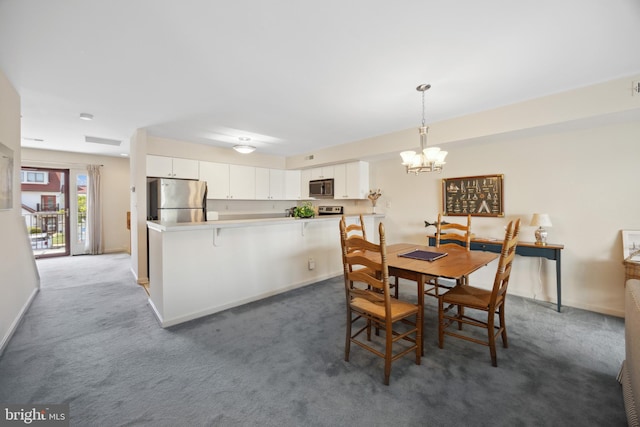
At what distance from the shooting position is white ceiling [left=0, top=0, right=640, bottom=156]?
1578 millimetres

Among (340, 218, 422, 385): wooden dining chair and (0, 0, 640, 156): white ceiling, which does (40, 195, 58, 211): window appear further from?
(340, 218, 422, 385): wooden dining chair

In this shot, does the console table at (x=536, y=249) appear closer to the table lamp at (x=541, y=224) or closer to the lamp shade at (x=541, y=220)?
the table lamp at (x=541, y=224)

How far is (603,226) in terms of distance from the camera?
Answer: 288 cm

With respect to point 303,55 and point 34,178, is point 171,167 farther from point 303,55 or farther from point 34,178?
point 34,178

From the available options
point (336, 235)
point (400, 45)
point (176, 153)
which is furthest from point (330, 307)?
point (176, 153)

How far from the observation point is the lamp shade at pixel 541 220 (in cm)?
303

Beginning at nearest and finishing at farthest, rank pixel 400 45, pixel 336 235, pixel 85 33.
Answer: pixel 85 33 → pixel 400 45 → pixel 336 235

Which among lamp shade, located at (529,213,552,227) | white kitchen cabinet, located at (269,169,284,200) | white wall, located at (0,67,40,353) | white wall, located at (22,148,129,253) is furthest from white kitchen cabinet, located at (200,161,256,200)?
lamp shade, located at (529,213,552,227)

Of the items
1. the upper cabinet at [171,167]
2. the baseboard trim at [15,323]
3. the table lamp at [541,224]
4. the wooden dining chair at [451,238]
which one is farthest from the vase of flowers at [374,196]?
the baseboard trim at [15,323]

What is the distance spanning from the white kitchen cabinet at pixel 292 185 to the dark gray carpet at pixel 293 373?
12.3 feet

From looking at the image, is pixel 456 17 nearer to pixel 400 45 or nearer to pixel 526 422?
pixel 400 45

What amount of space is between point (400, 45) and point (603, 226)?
120 inches

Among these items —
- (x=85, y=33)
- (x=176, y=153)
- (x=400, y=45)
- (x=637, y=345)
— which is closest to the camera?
(x=637, y=345)

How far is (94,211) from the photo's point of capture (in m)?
5.99
